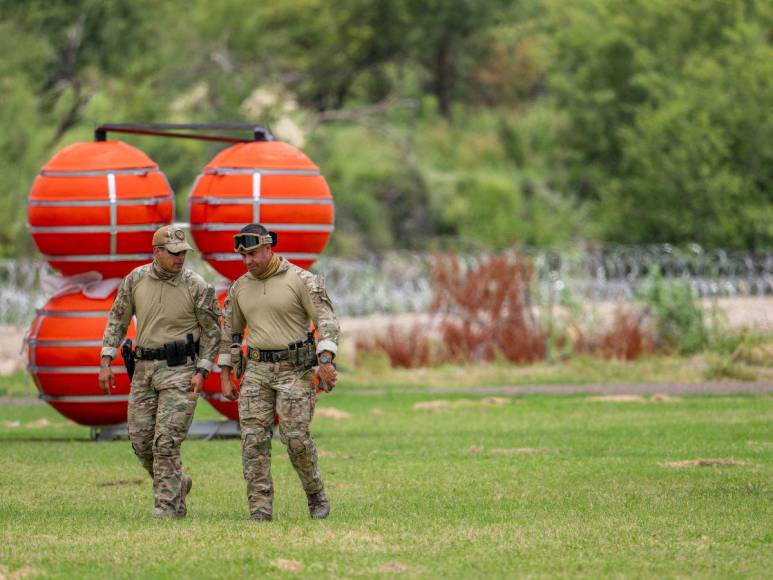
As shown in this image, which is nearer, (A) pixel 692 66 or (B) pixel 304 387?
(B) pixel 304 387

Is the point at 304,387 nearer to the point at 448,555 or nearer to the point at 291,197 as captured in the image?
the point at 448,555

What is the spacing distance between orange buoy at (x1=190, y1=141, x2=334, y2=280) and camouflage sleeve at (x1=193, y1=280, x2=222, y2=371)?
5098 millimetres

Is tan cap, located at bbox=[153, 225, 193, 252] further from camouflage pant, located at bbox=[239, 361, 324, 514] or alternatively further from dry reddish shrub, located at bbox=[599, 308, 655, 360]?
dry reddish shrub, located at bbox=[599, 308, 655, 360]

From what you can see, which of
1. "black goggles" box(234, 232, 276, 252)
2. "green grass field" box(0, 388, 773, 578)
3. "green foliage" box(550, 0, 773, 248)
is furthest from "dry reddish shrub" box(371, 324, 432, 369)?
"green foliage" box(550, 0, 773, 248)

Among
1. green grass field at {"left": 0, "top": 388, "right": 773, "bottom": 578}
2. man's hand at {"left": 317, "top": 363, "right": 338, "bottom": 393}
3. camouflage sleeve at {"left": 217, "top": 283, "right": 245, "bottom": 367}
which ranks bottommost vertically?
green grass field at {"left": 0, "top": 388, "right": 773, "bottom": 578}

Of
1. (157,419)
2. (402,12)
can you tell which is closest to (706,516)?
(157,419)

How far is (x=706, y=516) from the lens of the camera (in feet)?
38.1

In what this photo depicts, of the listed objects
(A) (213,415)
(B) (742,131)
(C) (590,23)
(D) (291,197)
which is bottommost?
(A) (213,415)

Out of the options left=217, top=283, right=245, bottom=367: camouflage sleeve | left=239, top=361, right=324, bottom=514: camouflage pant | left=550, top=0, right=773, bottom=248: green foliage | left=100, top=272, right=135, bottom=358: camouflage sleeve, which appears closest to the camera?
left=239, top=361, right=324, bottom=514: camouflage pant

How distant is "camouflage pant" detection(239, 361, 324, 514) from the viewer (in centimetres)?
1129

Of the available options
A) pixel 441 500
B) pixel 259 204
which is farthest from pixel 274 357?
pixel 259 204

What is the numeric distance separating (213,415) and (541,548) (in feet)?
37.0

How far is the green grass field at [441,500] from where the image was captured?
9.70 metres

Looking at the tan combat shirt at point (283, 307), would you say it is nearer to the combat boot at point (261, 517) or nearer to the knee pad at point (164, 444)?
the knee pad at point (164, 444)
